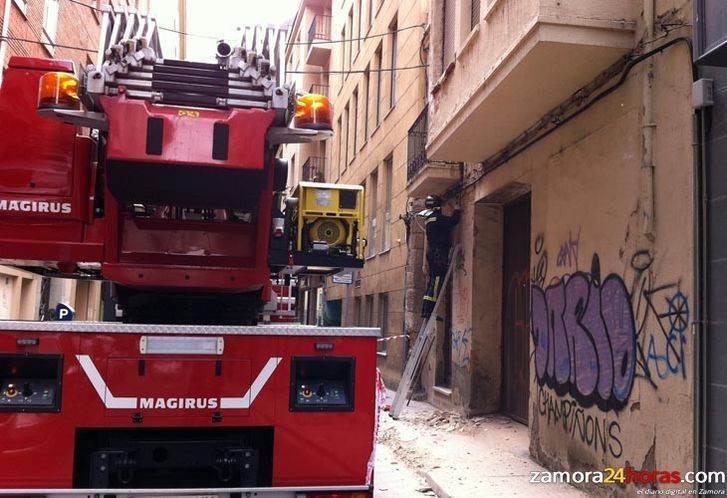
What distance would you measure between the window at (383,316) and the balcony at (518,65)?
7181mm

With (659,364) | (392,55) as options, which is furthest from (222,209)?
(392,55)

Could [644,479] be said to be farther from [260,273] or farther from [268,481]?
[260,273]

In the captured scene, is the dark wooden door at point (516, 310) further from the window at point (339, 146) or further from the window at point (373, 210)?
the window at point (339, 146)

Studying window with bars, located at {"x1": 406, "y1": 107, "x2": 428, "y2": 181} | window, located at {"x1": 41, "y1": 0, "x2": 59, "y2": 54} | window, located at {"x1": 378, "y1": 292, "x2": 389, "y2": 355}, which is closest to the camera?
window with bars, located at {"x1": 406, "y1": 107, "x2": 428, "y2": 181}

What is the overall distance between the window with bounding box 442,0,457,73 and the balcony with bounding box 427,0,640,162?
116cm

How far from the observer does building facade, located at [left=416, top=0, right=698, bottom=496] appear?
18.2 ft

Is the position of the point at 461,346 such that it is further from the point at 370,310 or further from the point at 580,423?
the point at 370,310

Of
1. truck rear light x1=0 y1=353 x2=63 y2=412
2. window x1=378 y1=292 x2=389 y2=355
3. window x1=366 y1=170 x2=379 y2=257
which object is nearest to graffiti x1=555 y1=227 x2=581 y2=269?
truck rear light x1=0 y1=353 x2=63 y2=412

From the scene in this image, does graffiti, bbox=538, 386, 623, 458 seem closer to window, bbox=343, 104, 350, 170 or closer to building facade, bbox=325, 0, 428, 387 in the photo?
building facade, bbox=325, 0, 428, 387

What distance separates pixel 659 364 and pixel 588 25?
120 inches

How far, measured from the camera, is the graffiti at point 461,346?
36.1 ft

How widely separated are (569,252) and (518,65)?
2.12 meters

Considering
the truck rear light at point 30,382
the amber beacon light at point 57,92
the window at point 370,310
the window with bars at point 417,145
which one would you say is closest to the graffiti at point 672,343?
the truck rear light at point 30,382

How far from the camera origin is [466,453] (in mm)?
8672
